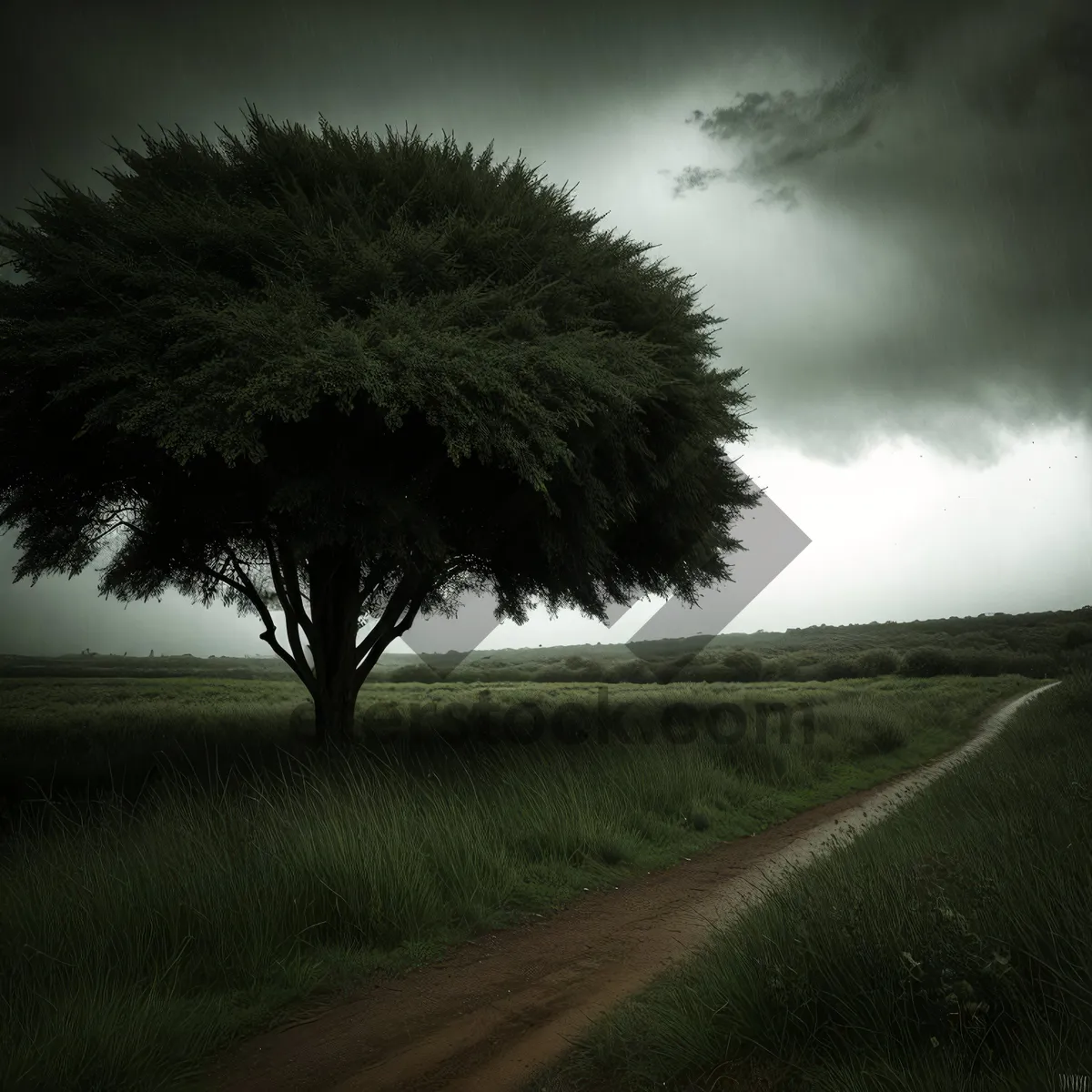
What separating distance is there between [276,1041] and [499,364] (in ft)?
23.8

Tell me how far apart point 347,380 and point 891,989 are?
7.30 meters

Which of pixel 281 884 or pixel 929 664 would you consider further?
pixel 929 664

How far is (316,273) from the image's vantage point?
9875 millimetres

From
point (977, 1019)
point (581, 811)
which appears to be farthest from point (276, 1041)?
point (581, 811)

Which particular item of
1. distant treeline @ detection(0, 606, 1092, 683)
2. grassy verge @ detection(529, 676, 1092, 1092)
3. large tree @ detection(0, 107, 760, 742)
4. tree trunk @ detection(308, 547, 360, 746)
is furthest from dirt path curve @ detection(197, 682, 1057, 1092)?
distant treeline @ detection(0, 606, 1092, 683)

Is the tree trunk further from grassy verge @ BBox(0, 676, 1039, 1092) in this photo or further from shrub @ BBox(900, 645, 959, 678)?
shrub @ BBox(900, 645, 959, 678)

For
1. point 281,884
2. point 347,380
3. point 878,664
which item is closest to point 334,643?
point 347,380

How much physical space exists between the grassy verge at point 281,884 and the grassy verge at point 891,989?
2037mm

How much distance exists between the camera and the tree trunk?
13.0 metres

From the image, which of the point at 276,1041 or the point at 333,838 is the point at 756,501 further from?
the point at 276,1041

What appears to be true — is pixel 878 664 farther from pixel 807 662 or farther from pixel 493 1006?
pixel 493 1006

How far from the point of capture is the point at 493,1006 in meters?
4.53

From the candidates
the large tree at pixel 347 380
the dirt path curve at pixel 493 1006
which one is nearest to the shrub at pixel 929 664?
the large tree at pixel 347 380

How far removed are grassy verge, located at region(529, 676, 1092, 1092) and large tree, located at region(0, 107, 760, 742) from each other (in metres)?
5.88
